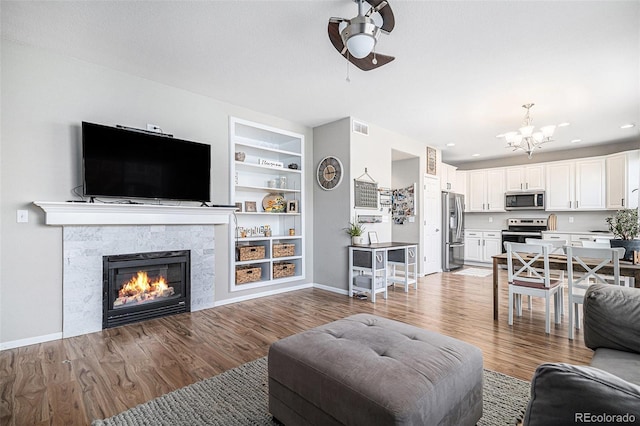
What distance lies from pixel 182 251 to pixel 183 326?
899 millimetres

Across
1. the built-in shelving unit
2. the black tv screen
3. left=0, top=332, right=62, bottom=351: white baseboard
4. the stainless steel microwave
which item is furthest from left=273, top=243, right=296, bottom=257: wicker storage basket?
the stainless steel microwave

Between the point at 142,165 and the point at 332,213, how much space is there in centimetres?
270

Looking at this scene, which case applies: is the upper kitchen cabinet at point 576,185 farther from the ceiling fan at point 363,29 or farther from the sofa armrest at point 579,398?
the sofa armrest at point 579,398

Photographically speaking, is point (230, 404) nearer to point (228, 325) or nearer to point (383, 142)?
point (228, 325)

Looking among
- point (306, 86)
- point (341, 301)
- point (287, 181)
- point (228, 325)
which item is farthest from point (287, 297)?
point (306, 86)

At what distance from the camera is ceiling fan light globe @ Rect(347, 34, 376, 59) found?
189 cm

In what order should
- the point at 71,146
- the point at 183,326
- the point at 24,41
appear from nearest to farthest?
the point at 24,41 → the point at 71,146 → the point at 183,326

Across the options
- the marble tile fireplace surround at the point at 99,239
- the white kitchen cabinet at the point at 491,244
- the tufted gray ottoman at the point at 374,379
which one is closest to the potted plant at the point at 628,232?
the tufted gray ottoman at the point at 374,379

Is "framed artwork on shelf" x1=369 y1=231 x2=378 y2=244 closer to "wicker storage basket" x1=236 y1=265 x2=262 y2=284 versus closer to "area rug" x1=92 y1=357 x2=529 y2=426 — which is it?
"wicker storage basket" x1=236 y1=265 x2=262 y2=284

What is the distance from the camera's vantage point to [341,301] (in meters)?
4.22

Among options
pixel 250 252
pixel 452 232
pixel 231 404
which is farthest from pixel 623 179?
pixel 231 404

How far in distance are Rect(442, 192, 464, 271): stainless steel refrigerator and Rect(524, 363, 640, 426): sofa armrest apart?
20.7 feet

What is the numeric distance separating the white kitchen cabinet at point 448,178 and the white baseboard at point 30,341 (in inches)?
265

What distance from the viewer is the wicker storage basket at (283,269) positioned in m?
4.66
